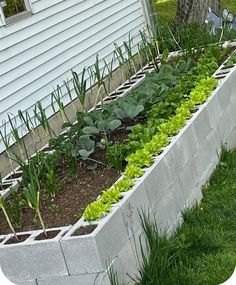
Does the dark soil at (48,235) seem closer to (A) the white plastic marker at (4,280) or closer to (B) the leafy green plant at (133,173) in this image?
(A) the white plastic marker at (4,280)

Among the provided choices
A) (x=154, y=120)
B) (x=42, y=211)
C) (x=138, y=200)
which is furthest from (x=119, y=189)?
(x=154, y=120)

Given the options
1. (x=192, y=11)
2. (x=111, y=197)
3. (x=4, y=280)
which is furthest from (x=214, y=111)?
(x=192, y=11)

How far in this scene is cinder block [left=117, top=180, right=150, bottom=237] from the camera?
4117mm

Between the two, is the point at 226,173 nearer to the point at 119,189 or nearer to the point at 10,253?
the point at 119,189

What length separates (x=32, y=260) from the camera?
12.9 feet

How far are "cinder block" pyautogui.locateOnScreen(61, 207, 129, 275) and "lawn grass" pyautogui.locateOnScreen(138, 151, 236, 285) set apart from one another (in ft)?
1.06

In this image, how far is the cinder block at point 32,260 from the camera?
3855 millimetres

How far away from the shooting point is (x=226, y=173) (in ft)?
18.7

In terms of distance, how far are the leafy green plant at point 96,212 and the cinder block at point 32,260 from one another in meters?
0.27

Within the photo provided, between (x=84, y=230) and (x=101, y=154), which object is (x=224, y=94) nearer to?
(x=101, y=154)

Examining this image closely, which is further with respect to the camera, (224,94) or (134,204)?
(224,94)

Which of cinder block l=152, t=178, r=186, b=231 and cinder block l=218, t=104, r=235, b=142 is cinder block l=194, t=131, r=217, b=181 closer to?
cinder block l=218, t=104, r=235, b=142

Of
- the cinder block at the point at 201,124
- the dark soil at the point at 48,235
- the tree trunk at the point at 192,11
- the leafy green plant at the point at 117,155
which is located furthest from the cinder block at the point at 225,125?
the tree trunk at the point at 192,11

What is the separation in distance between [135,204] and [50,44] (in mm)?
3608
